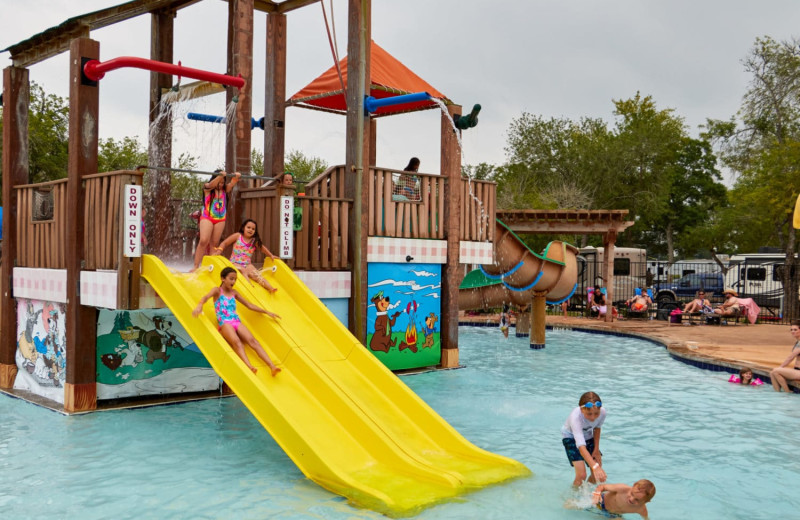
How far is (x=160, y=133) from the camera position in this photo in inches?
506

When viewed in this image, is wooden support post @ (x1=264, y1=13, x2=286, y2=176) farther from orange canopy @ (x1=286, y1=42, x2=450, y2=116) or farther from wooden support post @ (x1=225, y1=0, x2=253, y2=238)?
wooden support post @ (x1=225, y1=0, x2=253, y2=238)

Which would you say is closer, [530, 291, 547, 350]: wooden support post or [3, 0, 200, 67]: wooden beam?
[3, 0, 200, 67]: wooden beam

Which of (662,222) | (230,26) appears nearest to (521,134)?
(662,222)

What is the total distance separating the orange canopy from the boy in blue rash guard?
918cm

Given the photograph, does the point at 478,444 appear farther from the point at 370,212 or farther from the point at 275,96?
the point at 275,96

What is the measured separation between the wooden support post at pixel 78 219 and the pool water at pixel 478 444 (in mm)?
494

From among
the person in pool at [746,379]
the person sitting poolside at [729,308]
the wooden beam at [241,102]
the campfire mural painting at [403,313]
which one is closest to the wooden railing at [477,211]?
the campfire mural painting at [403,313]

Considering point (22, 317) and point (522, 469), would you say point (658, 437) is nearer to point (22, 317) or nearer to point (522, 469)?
point (522, 469)

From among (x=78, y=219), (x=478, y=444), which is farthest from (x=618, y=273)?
(x=78, y=219)

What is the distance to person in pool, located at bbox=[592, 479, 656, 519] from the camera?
590 cm

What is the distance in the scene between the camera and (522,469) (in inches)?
296

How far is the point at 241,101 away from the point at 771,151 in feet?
79.8

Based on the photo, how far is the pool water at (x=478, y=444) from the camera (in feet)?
21.7

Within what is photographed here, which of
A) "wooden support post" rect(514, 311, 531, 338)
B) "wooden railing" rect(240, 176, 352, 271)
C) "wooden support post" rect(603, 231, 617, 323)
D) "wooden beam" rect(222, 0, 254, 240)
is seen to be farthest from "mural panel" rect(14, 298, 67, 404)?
"wooden support post" rect(603, 231, 617, 323)
